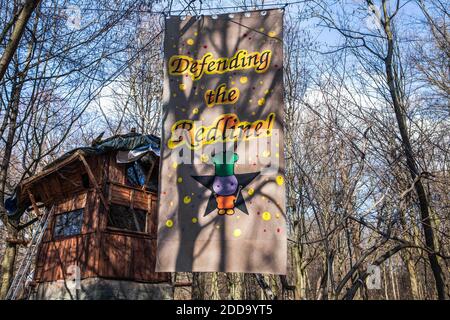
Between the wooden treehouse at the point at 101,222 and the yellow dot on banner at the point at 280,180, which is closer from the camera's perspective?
the yellow dot on banner at the point at 280,180

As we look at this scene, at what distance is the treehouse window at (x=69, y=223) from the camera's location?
48.4 ft

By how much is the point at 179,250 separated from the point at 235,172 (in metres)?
1.12

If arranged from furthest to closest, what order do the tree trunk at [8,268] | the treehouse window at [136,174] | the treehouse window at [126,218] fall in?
the treehouse window at [136,174], the treehouse window at [126,218], the tree trunk at [8,268]

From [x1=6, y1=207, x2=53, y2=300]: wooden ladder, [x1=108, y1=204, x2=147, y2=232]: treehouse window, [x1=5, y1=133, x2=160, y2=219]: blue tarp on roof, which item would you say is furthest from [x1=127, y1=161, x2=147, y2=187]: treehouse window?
[x1=6, y1=207, x2=53, y2=300]: wooden ladder

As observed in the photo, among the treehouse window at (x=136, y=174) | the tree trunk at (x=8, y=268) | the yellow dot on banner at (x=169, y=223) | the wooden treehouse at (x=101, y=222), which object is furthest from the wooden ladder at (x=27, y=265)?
the yellow dot on banner at (x=169, y=223)

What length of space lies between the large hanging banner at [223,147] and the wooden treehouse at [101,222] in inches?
363

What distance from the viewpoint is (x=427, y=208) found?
7.37m

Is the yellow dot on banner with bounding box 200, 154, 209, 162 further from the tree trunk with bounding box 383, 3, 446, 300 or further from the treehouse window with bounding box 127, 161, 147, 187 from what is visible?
the treehouse window with bounding box 127, 161, 147, 187

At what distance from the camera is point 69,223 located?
1517 cm

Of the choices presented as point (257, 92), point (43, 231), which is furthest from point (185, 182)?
point (43, 231)

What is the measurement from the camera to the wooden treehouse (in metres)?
13.5

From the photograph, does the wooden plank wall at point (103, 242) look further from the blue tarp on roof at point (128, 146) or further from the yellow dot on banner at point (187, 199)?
the yellow dot on banner at point (187, 199)

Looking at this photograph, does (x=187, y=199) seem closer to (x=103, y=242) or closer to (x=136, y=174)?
(x=103, y=242)
